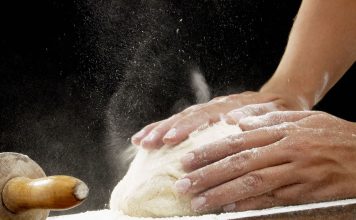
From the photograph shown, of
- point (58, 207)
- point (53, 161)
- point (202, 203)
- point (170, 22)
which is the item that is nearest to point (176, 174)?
point (202, 203)

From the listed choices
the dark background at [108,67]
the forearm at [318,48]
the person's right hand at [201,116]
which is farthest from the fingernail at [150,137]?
the dark background at [108,67]

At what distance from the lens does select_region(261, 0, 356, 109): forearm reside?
6.01ft

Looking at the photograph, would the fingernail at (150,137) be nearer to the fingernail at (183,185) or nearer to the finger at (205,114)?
the finger at (205,114)

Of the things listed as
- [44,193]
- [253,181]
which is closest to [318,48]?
[253,181]

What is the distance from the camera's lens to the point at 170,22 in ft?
8.27

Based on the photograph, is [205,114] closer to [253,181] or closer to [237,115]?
[237,115]

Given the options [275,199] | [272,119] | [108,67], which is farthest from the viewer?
[108,67]

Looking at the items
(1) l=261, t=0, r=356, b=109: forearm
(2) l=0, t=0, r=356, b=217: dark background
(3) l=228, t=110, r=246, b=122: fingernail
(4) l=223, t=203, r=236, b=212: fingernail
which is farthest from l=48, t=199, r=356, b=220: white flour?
(2) l=0, t=0, r=356, b=217: dark background

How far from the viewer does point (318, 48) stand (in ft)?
6.27

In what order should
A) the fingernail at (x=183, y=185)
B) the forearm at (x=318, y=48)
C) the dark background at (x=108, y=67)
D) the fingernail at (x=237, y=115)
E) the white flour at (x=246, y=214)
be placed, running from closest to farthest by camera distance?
the white flour at (x=246, y=214), the fingernail at (x=183, y=185), the fingernail at (x=237, y=115), the forearm at (x=318, y=48), the dark background at (x=108, y=67)

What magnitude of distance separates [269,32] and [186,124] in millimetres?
1525

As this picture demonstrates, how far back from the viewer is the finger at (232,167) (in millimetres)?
1043

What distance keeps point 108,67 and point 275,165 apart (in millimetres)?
1478

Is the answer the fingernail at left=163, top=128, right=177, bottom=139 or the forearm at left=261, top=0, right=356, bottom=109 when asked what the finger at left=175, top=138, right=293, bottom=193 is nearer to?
the fingernail at left=163, top=128, right=177, bottom=139
